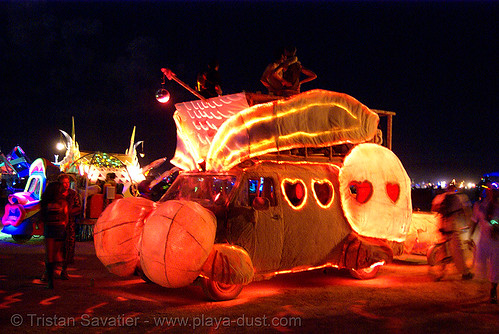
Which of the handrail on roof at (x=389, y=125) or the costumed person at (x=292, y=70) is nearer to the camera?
the costumed person at (x=292, y=70)

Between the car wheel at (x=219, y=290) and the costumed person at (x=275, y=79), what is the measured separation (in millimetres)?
4002

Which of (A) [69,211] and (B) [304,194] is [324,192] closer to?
(B) [304,194]

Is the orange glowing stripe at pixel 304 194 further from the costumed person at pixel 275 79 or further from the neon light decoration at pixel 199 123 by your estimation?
the costumed person at pixel 275 79

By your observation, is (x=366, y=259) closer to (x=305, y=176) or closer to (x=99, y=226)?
(x=305, y=176)

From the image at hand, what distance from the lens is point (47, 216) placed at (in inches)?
321

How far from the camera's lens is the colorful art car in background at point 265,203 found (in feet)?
21.1

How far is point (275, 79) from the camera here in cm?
922

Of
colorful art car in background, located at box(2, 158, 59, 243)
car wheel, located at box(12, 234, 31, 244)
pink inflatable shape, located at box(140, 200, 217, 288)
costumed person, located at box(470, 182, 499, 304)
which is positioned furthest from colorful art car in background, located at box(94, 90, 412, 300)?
car wheel, located at box(12, 234, 31, 244)

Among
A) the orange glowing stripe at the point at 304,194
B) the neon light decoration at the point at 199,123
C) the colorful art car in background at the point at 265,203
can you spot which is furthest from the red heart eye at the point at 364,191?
the neon light decoration at the point at 199,123

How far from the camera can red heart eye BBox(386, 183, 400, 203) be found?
9.34m

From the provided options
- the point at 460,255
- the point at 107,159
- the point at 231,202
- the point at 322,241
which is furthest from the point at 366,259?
the point at 107,159

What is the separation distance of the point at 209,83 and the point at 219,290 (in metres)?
4.58

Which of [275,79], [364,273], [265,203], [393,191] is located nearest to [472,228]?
[393,191]

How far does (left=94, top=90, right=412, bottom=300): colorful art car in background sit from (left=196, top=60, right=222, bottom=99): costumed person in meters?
0.97
